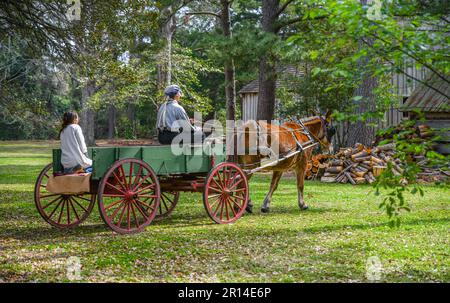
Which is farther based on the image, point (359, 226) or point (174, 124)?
point (359, 226)

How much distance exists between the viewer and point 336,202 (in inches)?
547

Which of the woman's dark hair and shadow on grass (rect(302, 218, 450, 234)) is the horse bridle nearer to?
shadow on grass (rect(302, 218, 450, 234))

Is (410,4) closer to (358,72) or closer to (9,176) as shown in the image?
(358,72)

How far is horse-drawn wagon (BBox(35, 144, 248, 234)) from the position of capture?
9070 mm

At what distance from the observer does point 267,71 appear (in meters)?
21.3

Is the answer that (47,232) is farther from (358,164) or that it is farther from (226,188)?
(358,164)

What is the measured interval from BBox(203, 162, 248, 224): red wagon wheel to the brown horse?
897 millimetres

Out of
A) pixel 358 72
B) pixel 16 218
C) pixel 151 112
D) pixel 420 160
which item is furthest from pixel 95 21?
pixel 151 112

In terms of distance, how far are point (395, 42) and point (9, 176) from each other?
61.4 ft

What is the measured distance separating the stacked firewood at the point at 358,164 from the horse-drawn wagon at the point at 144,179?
8.37 metres

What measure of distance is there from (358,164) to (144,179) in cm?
1135

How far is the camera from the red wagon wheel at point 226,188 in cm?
1016

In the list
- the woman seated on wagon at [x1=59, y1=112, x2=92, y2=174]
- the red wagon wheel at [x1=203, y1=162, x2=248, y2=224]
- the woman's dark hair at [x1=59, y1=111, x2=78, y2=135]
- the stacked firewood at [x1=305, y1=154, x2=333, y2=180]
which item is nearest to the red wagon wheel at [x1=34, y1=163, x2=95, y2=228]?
the woman seated on wagon at [x1=59, y1=112, x2=92, y2=174]

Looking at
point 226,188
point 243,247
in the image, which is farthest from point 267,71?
point 243,247
